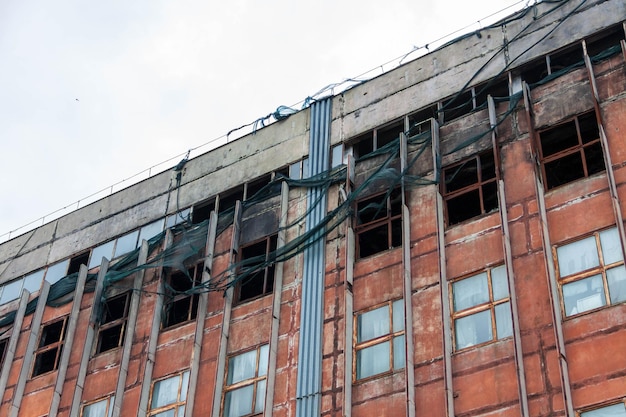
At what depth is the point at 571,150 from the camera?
22.3 metres

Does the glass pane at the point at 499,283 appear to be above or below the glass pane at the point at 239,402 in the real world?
above

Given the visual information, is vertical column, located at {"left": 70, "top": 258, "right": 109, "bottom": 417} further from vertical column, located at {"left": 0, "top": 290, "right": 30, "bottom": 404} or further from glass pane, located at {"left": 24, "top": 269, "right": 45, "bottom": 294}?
glass pane, located at {"left": 24, "top": 269, "right": 45, "bottom": 294}

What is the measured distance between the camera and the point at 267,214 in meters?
27.1

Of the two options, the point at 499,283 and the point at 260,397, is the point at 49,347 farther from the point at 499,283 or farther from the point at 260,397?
the point at 499,283

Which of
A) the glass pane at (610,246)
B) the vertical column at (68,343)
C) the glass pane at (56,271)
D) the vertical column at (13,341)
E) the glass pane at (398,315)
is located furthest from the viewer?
the glass pane at (56,271)

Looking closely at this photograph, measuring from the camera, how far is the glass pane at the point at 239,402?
23531mm

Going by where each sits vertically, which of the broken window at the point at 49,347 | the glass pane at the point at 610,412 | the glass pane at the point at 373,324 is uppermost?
the broken window at the point at 49,347

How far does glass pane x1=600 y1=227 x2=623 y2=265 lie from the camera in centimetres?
2002

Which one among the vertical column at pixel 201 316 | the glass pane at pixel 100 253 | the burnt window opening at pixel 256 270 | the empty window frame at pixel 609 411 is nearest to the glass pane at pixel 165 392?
the vertical column at pixel 201 316

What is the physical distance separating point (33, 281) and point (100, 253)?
3067 millimetres

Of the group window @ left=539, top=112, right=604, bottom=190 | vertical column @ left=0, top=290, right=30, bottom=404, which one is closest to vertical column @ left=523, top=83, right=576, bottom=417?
window @ left=539, top=112, right=604, bottom=190

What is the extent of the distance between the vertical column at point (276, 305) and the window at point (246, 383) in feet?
1.11

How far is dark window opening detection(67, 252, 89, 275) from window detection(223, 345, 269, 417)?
29.0ft

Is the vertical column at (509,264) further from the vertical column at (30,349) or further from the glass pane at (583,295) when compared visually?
the vertical column at (30,349)
